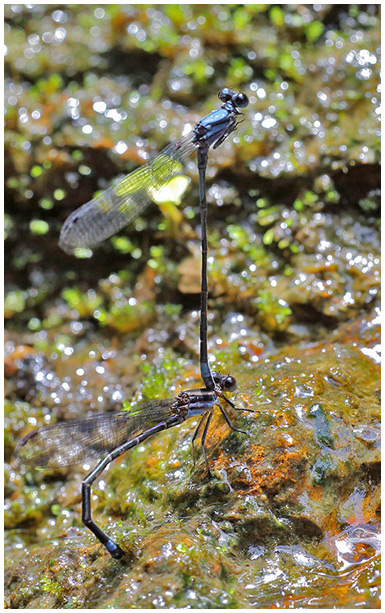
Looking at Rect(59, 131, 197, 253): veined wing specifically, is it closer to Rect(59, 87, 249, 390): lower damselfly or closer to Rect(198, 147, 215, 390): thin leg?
Rect(59, 87, 249, 390): lower damselfly

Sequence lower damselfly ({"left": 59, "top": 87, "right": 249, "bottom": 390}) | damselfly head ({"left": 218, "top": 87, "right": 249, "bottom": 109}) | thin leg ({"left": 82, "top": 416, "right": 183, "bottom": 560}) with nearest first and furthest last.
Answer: thin leg ({"left": 82, "top": 416, "right": 183, "bottom": 560})
damselfly head ({"left": 218, "top": 87, "right": 249, "bottom": 109})
lower damselfly ({"left": 59, "top": 87, "right": 249, "bottom": 390})

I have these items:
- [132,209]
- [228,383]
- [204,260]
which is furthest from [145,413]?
[132,209]

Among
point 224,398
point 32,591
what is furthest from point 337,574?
point 32,591

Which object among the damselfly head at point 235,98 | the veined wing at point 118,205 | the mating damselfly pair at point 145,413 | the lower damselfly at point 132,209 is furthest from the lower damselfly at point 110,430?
the damselfly head at point 235,98

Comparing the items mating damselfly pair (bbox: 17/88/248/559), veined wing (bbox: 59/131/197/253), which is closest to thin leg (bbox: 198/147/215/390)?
mating damselfly pair (bbox: 17/88/248/559)

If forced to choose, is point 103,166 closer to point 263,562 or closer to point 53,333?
point 53,333

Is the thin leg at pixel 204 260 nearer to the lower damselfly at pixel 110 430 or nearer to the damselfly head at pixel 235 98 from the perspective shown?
the lower damselfly at pixel 110 430

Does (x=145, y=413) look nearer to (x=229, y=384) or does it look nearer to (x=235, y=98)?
(x=229, y=384)
